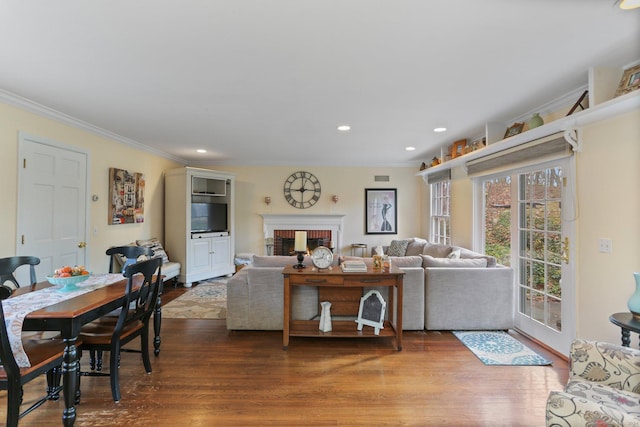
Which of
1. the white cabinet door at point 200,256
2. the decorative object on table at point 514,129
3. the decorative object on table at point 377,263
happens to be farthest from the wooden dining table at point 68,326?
the decorative object on table at point 514,129

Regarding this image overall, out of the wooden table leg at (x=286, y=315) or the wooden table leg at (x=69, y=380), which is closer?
the wooden table leg at (x=69, y=380)

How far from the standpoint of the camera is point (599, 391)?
1537 mm

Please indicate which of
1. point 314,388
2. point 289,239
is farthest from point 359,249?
point 314,388

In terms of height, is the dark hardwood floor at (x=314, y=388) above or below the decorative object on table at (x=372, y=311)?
below

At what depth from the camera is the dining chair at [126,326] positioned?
211cm

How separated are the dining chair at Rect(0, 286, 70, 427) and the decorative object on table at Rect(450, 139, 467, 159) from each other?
4.85 m

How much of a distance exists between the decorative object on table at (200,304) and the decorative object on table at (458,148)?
4007 millimetres

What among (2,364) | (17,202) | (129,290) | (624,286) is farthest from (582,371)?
(17,202)

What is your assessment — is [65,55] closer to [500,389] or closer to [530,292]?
[500,389]

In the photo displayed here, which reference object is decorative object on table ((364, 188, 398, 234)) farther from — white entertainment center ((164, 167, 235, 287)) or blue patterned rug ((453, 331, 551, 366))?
blue patterned rug ((453, 331, 551, 366))

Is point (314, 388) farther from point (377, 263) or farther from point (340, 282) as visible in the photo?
point (377, 263)

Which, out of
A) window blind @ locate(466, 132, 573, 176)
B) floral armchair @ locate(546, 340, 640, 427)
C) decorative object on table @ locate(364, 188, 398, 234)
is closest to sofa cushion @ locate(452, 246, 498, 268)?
window blind @ locate(466, 132, 573, 176)

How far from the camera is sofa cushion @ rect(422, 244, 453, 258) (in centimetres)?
458

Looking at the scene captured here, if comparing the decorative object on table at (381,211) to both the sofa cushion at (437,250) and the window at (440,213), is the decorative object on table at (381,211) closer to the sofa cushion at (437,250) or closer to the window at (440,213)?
the window at (440,213)
